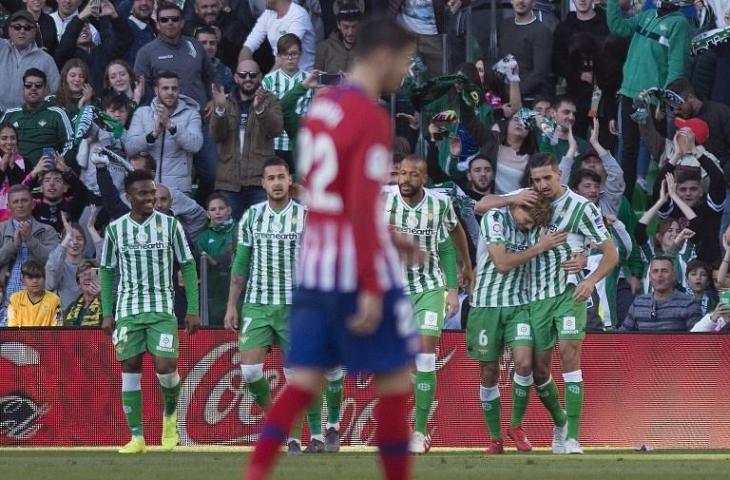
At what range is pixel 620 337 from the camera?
1348 centimetres

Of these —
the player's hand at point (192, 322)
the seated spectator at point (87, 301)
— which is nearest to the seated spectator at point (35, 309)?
the seated spectator at point (87, 301)

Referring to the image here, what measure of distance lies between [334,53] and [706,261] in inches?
181

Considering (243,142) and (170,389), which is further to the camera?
(243,142)

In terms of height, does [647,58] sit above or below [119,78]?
above

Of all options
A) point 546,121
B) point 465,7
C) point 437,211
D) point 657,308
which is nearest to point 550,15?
point 465,7

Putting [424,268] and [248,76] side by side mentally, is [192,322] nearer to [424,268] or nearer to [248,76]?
[424,268]

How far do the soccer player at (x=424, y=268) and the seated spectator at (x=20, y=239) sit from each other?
4578mm

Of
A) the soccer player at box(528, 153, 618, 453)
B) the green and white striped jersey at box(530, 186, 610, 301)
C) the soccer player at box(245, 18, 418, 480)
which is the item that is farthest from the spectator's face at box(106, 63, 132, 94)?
the soccer player at box(245, 18, 418, 480)

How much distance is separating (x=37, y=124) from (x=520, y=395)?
670 cm

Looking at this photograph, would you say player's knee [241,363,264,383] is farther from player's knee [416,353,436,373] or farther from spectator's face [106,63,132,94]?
spectator's face [106,63,132,94]

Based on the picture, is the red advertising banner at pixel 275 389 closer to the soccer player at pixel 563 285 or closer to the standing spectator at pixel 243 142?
the soccer player at pixel 563 285

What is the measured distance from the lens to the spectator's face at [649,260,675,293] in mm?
13648

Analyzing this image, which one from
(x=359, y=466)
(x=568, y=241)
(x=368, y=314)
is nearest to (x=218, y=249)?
(x=568, y=241)

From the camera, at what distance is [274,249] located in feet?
39.9
